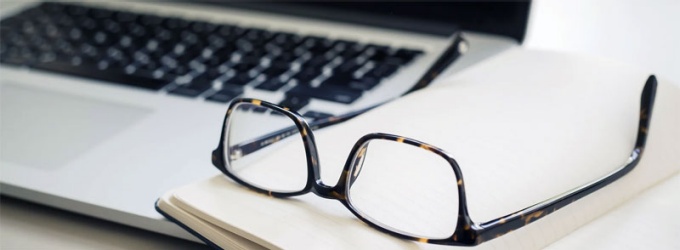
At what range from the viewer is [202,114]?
610mm

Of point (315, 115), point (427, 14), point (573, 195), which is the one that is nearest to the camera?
point (573, 195)

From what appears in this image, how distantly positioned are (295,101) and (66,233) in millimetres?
226

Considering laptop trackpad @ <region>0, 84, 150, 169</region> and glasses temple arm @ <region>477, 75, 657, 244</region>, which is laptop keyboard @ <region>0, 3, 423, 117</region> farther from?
glasses temple arm @ <region>477, 75, 657, 244</region>

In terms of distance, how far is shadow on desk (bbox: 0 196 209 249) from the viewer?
0.47 m

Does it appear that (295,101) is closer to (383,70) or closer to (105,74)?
(383,70)

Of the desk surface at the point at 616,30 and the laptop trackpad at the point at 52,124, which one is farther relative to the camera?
the desk surface at the point at 616,30

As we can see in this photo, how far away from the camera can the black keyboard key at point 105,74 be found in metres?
0.68

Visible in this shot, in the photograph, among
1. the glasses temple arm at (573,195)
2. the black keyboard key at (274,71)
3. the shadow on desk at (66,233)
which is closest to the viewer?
the glasses temple arm at (573,195)

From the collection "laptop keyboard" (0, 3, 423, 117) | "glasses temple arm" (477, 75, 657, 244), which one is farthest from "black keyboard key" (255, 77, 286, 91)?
"glasses temple arm" (477, 75, 657, 244)

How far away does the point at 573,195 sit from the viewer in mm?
397

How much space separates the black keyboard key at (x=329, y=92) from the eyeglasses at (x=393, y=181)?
0.52 feet

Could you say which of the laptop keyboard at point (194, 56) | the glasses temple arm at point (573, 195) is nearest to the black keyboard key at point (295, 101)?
the laptop keyboard at point (194, 56)

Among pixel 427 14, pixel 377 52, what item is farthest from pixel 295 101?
pixel 427 14

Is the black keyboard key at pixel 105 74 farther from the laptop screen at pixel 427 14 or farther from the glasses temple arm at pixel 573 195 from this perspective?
the glasses temple arm at pixel 573 195
